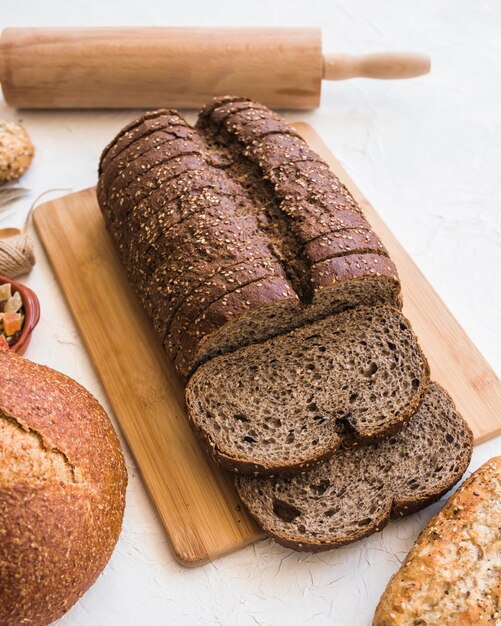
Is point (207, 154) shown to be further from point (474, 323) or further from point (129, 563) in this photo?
point (129, 563)

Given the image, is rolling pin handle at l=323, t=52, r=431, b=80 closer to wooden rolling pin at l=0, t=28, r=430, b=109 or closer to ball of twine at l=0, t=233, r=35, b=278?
wooden rolling pin at l=0, t=28, r=430, b=109

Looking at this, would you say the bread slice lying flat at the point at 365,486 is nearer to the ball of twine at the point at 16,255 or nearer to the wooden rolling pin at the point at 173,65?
the ball of twine at the point at 16,255

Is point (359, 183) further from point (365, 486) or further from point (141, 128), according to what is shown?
point (365, 486)

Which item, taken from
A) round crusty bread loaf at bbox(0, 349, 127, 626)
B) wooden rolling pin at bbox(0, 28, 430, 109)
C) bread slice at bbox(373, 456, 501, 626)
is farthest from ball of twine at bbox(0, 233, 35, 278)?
bread slice at bbox(373, 456, 501, 626)

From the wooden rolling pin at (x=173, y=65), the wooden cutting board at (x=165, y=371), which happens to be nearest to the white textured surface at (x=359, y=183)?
the wooden cutting board at (x=165, y=371)

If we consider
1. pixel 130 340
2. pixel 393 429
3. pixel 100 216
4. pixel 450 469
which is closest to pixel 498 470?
pixel 450 469
